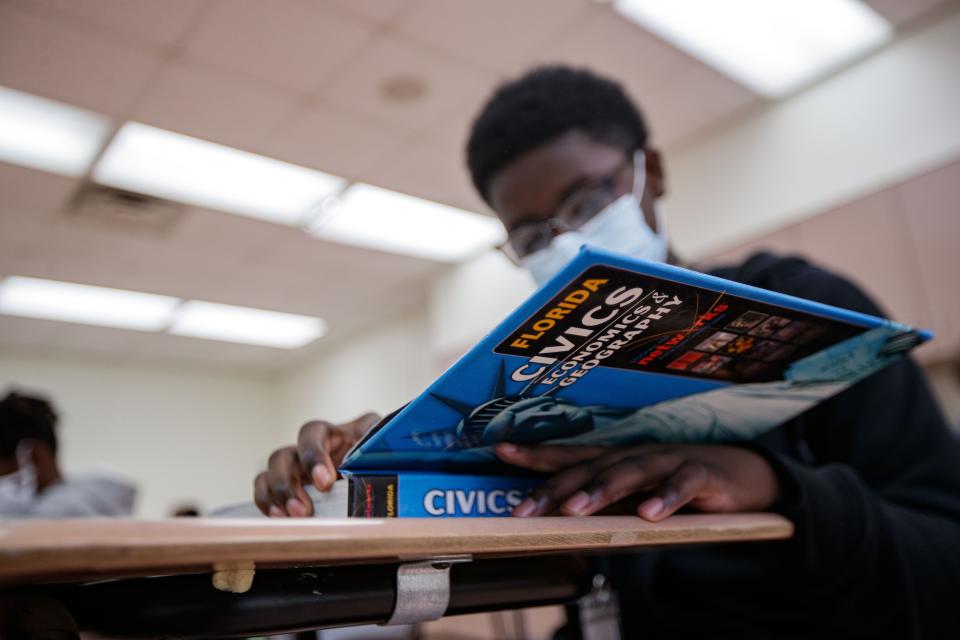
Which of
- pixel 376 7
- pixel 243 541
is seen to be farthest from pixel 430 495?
pixel 376 7

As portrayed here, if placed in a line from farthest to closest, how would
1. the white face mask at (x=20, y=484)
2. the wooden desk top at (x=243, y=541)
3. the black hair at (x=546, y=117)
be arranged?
the white face mask at (x=20, y=484)
the black hair at (x=546, y=117)
the wooden desk top at (x=243, y=541)

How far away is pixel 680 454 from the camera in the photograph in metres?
0.46

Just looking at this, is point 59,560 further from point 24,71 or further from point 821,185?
point 821,185

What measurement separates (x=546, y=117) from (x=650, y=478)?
79cm

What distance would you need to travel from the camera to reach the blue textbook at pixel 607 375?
334 mm

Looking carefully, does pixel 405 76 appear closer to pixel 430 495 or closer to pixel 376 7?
pixel 376 7

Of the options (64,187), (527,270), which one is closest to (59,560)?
(527,270)

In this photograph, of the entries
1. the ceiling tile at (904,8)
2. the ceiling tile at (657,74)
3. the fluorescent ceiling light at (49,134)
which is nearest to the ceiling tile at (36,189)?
the fluorescent ceiling light at (49,134)

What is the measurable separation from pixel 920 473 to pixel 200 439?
4690 millimetres

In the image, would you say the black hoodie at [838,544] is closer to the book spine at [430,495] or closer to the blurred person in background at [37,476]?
the book spine at [430,495]

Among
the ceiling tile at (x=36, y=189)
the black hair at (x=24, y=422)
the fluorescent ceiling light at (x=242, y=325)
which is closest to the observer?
the black hair at (x=24, y=422)

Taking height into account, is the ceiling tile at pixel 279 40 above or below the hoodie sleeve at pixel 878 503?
above

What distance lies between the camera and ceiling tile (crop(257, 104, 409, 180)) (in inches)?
117

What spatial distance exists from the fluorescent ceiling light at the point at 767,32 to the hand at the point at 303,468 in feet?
8.21
